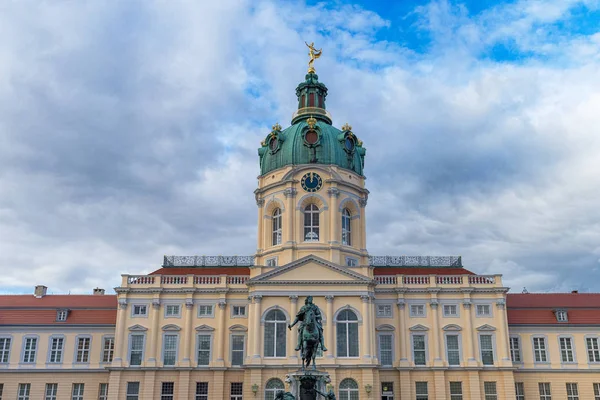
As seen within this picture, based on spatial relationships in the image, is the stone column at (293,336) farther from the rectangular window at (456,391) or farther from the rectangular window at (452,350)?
the rectangular window at (456,391)

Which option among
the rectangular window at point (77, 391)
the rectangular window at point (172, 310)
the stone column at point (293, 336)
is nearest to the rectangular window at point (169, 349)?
the rectangular window at point (172, 310)

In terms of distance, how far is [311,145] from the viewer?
6231cm

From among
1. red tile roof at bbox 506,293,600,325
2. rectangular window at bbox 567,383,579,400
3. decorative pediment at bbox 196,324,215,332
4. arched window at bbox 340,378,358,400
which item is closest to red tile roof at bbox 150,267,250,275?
decorative pediment at bbox 196,324,215,332

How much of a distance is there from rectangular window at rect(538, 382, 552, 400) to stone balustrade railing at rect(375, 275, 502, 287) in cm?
1062

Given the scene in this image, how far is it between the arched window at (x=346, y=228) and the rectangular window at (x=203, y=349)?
16955 mm

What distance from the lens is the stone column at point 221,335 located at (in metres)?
57.2

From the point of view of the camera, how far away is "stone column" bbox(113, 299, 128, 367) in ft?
187

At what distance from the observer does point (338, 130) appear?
2581 inches

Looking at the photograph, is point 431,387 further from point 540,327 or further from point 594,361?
point 594,361

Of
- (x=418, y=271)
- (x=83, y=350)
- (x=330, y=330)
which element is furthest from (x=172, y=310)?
(x=418, y=271)

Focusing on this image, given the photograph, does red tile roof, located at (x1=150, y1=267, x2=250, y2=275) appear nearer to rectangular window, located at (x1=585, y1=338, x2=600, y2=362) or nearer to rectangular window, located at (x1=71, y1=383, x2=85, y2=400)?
rectangular window, located at (x1=71, y1=383, x2=85, y2=400)

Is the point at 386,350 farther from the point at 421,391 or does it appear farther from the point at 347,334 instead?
the point at 347,334

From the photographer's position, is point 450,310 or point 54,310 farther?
point 54,310

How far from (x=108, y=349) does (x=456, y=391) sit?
34597 mm
